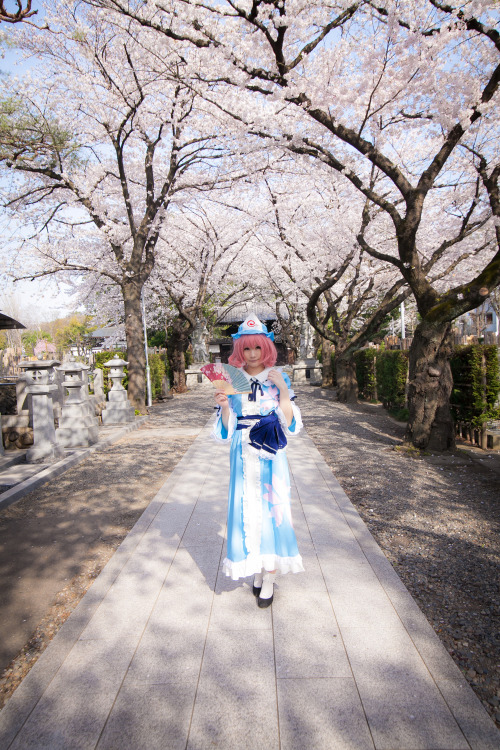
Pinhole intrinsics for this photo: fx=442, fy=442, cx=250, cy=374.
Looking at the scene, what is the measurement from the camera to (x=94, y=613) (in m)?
3.03

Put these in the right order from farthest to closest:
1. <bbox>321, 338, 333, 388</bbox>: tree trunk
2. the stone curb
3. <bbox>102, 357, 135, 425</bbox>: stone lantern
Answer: <bbox>321, 338, 333, 388</bbox>: tree trunk, <bbox>102, 357, 135, 425</bbox>: stone lantern, the stone curb

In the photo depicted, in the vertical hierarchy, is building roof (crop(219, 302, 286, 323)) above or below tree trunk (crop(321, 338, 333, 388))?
above

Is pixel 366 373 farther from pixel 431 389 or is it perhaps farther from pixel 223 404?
pixel 223 404

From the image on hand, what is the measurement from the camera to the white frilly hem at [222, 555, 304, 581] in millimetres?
2893

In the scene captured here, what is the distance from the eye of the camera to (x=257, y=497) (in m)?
2.94

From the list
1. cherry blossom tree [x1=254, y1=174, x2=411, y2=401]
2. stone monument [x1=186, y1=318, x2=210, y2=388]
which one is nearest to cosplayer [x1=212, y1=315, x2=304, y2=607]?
cherry blossom tree [x1=254, y1=174, x2=411, y2=401]

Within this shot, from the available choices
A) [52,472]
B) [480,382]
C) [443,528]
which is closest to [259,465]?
[443,528]

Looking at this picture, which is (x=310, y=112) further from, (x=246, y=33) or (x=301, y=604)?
(x=301, y=604)

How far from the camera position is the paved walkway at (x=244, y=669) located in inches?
79.9

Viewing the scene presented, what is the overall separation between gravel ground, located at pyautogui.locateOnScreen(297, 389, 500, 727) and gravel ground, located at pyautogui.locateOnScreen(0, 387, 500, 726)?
0.01 m

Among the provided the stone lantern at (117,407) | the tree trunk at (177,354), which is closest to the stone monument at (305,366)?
the tree trunk at (177,354)

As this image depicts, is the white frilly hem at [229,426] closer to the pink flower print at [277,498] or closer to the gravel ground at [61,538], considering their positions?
the pink flower print at [277,498]

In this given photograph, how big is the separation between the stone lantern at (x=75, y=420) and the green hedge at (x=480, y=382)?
23.5 ft

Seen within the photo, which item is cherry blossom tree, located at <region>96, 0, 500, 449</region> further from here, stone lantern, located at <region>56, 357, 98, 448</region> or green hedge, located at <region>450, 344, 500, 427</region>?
stone lantern, located at <region>56, 357, 98, 448</region>
